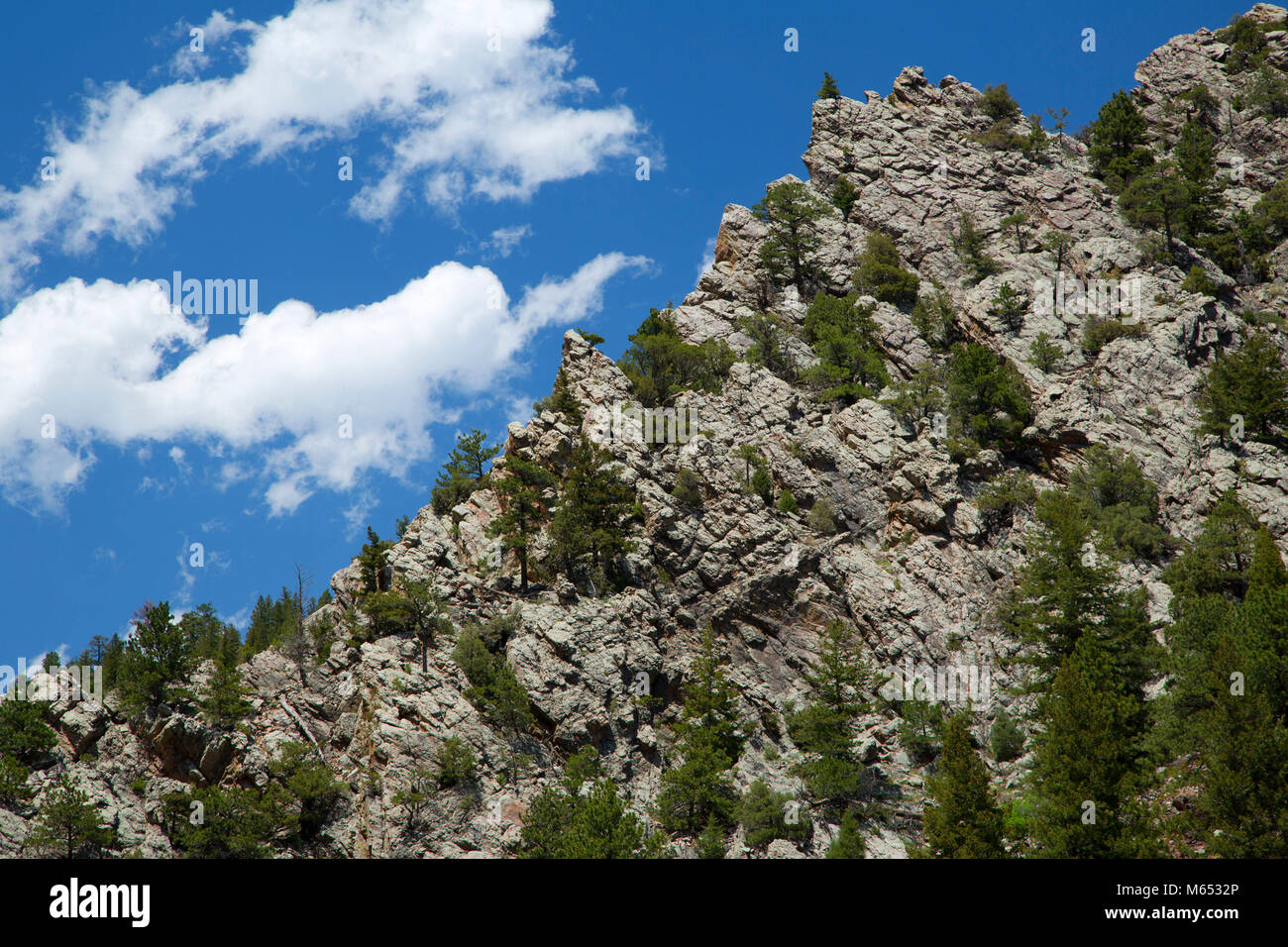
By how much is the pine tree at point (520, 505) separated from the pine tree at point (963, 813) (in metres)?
32.9

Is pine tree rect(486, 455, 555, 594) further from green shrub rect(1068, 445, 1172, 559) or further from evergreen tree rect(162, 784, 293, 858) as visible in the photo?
green shrub rect(1068, 445, 1172, 559)

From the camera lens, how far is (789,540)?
69.0m

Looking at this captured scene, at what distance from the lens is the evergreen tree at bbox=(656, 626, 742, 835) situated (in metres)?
54.2

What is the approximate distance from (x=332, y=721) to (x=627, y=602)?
67.6ft

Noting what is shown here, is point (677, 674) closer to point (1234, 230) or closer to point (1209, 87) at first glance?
point (1234, 230)

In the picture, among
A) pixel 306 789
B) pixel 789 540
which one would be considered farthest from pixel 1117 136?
pixel 306 789

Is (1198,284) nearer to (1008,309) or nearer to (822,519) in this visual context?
(1008,309)

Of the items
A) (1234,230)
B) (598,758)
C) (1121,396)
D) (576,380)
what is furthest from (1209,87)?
(598,758)

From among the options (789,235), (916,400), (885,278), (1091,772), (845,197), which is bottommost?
(1091,772)

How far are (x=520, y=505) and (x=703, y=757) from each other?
78.0 ft

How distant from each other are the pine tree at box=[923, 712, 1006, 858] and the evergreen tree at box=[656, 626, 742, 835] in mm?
14061

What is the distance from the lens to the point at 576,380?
8112cm

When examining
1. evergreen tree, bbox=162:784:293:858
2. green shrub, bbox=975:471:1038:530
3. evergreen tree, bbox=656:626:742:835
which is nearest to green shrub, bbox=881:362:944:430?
green shrub, bbox=975:471:1038:530
